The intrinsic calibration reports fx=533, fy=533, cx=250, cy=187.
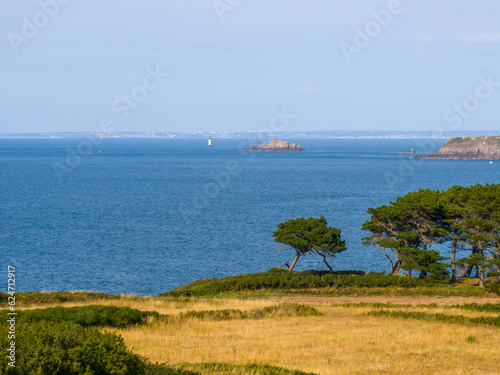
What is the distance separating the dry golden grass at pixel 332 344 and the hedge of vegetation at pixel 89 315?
871 millimetres

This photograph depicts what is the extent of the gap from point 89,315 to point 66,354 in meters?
9.58

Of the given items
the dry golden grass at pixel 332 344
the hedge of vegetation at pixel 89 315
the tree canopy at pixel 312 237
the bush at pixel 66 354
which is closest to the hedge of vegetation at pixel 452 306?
the dry golden grass at pixel 332 344

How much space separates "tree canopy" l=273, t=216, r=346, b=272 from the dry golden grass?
15503mm

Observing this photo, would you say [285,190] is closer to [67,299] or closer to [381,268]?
[381,268]

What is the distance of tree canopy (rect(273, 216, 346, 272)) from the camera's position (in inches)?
1495

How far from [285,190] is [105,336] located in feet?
351

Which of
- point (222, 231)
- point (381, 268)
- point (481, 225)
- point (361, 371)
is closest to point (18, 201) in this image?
point (222, 231)

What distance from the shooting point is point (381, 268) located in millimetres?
51531

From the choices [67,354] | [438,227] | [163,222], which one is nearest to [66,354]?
[67,354]

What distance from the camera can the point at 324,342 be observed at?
55.1 ft

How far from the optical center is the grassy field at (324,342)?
45.1ft

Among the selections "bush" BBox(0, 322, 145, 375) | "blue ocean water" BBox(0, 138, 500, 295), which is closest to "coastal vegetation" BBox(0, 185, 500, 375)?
"bush" BBox(0, 322, 145, 375)

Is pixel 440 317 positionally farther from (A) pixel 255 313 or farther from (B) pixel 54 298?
(B) pixel 54 298

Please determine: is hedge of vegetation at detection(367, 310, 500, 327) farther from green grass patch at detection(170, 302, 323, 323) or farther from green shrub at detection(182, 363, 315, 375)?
green shrub at detection(182, 363, 315, 375)
